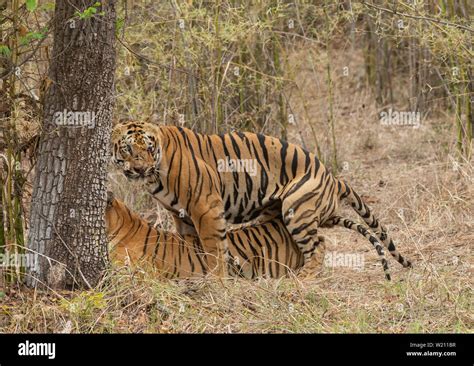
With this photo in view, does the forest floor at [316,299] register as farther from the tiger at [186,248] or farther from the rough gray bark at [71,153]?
the tiger at [186,248]

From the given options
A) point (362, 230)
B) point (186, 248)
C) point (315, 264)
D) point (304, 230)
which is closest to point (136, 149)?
point (186, 248)

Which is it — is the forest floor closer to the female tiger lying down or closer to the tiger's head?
the female tiger lying down

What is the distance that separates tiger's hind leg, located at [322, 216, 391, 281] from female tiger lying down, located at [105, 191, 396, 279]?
0.31 m

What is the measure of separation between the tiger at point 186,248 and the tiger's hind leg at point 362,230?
32cm

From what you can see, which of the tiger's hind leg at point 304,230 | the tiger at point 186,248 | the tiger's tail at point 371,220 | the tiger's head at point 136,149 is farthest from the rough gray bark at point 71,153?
the tiger's tail at point 371,220

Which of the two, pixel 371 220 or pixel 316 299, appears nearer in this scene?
pixel 316 299

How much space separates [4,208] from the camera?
705 centimetres

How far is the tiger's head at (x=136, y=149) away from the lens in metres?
7.60

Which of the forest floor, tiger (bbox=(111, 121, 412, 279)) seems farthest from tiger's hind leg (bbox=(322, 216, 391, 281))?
the forest floor

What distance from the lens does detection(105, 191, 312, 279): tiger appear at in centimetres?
759

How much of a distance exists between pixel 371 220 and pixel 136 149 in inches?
82.8

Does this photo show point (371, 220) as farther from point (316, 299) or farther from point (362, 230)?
point (316, 299)

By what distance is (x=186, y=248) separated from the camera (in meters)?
7.73
